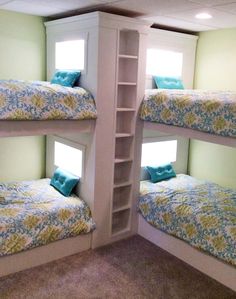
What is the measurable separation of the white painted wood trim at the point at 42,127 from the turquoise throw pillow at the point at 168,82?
1.02m

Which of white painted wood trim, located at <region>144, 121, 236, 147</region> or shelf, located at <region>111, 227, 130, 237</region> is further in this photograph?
shelf, located at <region>111, 227, 130, 237</region>

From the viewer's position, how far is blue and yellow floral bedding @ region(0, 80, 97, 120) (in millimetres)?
2730

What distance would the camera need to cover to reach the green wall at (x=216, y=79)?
3904mm

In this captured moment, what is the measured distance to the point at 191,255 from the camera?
323cm

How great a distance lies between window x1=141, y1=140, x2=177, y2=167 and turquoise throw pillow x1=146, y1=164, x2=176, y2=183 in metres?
0.09

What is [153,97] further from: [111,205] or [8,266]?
[8,266]

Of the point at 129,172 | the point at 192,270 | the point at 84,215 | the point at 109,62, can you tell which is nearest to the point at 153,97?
the point at 109,62

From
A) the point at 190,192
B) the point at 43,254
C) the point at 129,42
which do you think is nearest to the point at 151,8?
the point at 129,42

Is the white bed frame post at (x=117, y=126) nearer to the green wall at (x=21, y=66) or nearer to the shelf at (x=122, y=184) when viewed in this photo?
the shelf at (x=122, y=184)

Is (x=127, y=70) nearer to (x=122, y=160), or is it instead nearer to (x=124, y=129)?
(x=124, y=129)

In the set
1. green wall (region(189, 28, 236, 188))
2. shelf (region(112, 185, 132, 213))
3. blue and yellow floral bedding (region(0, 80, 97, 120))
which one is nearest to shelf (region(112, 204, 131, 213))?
shelf (region(112, 185, 132, 213))

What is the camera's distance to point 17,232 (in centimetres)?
294

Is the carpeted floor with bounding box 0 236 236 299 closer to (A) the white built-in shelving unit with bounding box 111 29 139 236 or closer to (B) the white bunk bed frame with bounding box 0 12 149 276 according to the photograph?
(B) the white bunk bed frame with bounding box 0 12 149 276

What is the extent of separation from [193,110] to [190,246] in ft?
4.19
